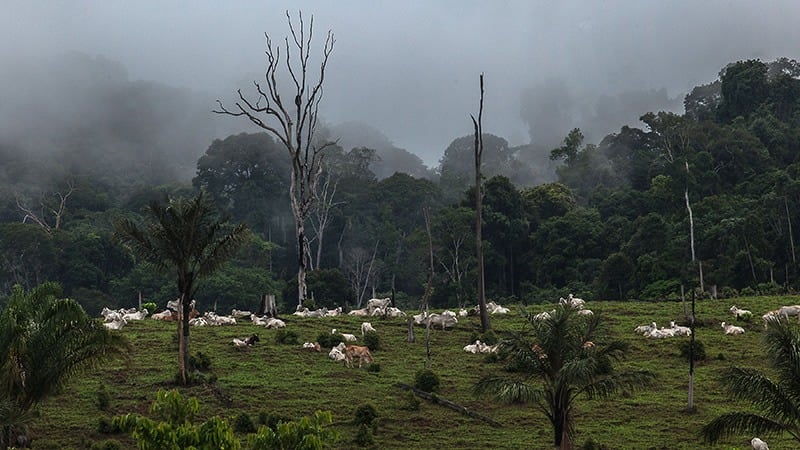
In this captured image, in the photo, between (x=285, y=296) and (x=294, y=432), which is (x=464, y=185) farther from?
(x=294, y=432)

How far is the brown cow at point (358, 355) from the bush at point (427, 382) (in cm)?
353

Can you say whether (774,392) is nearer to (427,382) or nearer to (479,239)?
(427,382)

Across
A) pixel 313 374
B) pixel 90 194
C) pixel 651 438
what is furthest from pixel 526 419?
pixel 90 194

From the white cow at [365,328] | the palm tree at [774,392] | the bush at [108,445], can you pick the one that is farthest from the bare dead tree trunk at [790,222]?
the bush at [108,445]

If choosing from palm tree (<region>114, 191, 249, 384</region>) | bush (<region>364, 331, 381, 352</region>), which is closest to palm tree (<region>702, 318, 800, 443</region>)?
palm tree (<region>114, 191, 249, 384</region>)

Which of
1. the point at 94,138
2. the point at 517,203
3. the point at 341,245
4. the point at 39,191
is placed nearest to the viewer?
the point at 517,203

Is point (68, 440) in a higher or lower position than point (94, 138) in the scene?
lower

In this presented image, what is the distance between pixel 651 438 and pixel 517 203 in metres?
47.7

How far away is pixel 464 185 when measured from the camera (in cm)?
10512

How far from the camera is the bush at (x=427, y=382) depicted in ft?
87.7

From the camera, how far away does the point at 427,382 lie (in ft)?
87.8

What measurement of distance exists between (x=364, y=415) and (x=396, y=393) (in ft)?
11.2

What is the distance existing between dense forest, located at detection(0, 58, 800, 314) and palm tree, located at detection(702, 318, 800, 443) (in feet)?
98.8

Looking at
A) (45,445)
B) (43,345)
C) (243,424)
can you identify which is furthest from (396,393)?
(43,345)
